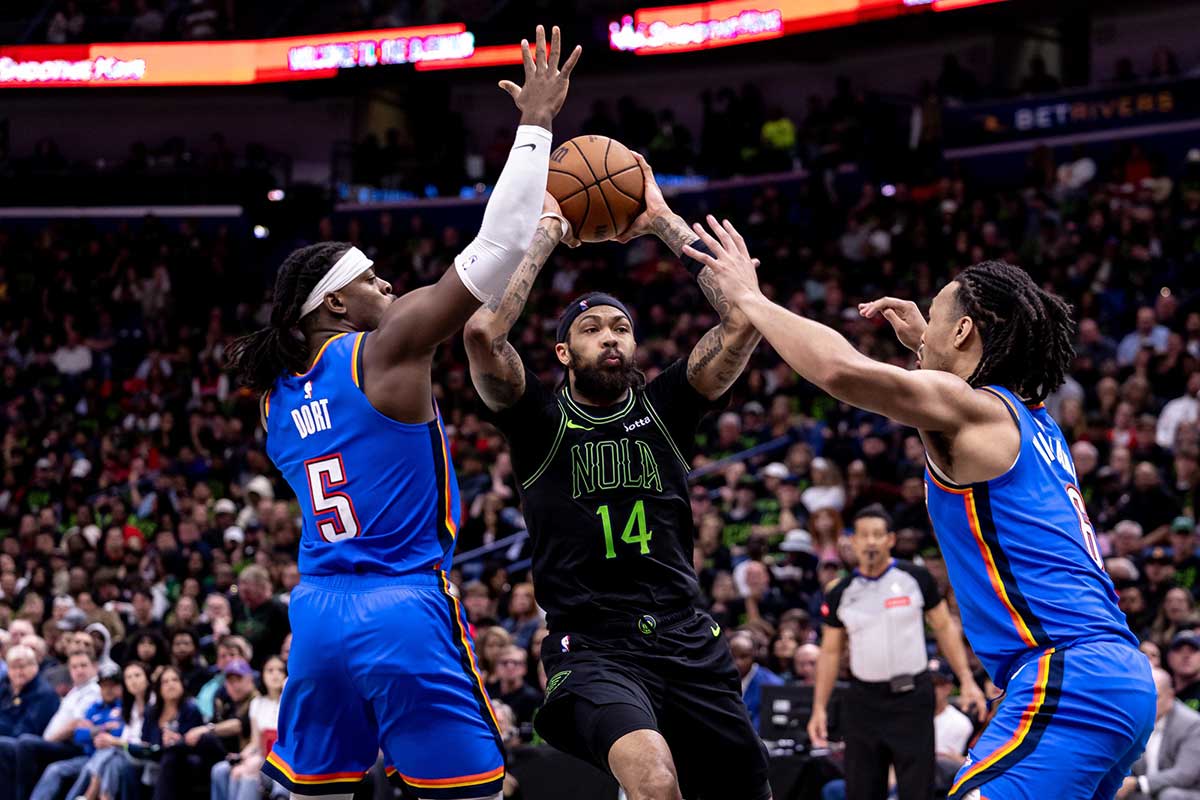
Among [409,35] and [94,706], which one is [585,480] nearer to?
[94,706]

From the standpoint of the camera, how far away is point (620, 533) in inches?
210

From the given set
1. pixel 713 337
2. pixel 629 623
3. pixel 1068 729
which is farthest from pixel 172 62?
pixel 1068 729

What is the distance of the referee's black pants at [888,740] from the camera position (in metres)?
8.40

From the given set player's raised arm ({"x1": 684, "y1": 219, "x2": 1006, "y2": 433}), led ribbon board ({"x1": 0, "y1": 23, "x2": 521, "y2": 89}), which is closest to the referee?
player's raised arm ({"x1": 684, "y1": 219, "x2": 1006, "y2": 433})

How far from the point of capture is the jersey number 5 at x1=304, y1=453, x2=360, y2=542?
452cm

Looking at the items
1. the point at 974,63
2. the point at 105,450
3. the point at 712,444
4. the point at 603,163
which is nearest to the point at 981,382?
the point at 603,163

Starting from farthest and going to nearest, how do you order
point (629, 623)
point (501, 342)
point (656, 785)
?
1. point (501, 342)
2. point (629, 623)
3. point (656, 785)

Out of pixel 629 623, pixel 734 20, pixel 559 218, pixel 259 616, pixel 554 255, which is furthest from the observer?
pixel 554 255

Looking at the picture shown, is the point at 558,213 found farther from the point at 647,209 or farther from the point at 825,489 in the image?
the point at 825,489

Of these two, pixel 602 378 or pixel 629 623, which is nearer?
pixel 629 623

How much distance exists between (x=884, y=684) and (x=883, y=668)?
0.32 ft

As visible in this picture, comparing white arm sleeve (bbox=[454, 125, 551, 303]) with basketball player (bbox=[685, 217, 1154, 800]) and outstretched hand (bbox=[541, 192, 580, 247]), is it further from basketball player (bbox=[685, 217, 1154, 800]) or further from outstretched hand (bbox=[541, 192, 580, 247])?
outstretched hand (bbox=[541, 192, 580, 247])

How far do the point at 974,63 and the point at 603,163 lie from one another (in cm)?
1879

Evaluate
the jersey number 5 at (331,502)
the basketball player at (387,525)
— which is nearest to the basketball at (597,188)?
the basketball player at (387,525)
